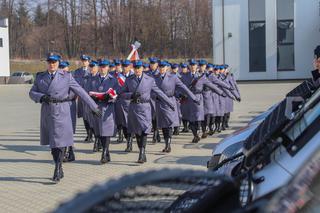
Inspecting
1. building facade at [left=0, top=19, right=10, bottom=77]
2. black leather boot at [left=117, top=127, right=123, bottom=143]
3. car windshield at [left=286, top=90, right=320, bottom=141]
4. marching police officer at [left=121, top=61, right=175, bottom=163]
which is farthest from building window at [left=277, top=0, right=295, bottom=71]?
car windshield at [left=286, top=90, right=320, bottom=141]

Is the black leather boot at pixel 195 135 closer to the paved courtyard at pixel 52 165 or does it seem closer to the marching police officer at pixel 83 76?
the paved courtyard at pixel 52 165

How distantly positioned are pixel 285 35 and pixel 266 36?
5.23ft

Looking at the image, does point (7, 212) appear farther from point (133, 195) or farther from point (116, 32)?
point (116, 32)

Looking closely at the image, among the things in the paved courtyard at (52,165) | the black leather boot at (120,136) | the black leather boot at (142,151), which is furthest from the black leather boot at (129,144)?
the black leather boot at (120,136)

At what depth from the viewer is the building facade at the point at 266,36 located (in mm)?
43031

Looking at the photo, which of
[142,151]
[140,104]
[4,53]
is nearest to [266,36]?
[140,104]

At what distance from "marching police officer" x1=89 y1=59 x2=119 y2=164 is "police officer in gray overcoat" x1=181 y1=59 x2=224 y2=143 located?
2.57 metres

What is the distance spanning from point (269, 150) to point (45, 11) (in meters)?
95.7

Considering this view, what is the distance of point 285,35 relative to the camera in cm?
4356

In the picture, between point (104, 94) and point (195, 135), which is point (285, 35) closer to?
point (195, 135)

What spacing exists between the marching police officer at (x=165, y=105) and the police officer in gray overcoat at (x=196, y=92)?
1249 millimetres

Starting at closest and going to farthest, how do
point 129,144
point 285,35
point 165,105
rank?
point 165,105, point 129,144, point 285,35

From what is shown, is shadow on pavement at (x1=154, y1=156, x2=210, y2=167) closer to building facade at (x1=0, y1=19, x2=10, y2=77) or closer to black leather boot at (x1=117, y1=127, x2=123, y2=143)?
black leather boot at (x1=117, y1=127, x2=123, y2=143)

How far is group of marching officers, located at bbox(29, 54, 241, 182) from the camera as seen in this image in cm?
873
